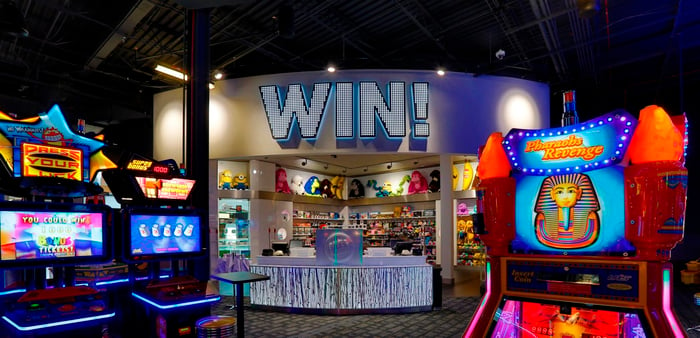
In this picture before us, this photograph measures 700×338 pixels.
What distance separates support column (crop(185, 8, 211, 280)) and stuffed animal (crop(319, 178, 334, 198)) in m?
7.17

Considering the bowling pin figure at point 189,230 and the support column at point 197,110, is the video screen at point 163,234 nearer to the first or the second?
the bowling pin figure at point 189,230

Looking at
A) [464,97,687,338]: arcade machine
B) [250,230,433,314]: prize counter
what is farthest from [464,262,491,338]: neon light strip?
[250,230,433,314]: prize counter

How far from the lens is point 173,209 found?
432 cm

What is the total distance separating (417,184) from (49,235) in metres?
9.59

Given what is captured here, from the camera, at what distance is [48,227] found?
132 inches

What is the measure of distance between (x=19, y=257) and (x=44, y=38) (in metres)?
6.41

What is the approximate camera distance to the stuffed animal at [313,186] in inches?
492

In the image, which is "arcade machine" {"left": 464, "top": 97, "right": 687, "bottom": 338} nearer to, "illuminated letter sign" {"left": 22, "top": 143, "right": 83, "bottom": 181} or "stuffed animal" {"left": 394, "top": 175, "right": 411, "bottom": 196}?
"illuminated letter sign" {"left": 22, "top": 143, "right": 83, "bottom": 181}

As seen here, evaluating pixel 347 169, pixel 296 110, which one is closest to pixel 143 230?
pixel 296 110

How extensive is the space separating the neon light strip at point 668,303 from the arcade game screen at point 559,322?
0.37 metres

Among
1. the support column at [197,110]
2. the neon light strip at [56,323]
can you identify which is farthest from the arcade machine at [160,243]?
the support column at [197,110]

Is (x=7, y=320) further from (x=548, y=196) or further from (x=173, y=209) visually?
(x=548, y=196)

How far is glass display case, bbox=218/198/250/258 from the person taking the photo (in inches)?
404

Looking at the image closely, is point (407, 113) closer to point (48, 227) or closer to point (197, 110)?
point (197, 110)
